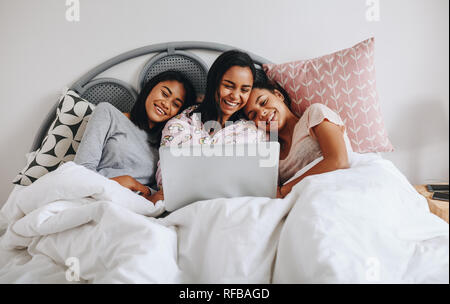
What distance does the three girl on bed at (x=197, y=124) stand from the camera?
1253 mm

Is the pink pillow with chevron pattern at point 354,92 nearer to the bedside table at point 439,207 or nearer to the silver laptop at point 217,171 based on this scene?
the bedside table at point 439,207

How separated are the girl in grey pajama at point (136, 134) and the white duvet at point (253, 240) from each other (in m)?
0.34

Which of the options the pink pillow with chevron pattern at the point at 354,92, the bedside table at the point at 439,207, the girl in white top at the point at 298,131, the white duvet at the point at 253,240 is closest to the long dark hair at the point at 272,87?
the girl in white top at the point at 298,131

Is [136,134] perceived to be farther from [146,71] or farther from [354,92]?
[354,92]

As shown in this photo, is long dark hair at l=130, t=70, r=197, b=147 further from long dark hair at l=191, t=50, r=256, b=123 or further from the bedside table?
the bedside table

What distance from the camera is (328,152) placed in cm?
112

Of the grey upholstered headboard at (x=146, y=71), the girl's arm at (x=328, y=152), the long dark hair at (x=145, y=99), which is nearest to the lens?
the girl's arm at (x=328, y=152)

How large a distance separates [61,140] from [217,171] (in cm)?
99

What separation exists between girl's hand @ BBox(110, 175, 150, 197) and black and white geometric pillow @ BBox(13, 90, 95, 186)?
37 cm

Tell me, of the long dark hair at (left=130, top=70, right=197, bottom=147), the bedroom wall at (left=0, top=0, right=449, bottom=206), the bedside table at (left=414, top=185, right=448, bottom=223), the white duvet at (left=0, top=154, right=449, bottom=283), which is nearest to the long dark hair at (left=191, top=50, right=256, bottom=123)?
the long dark hair at (left=130, top=70, right=197, bottom=147)

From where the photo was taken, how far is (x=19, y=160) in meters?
1.76

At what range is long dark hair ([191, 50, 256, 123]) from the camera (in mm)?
1412

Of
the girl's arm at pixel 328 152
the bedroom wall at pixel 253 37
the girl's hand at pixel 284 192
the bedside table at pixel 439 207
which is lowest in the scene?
the bedside table at pixel 439 207

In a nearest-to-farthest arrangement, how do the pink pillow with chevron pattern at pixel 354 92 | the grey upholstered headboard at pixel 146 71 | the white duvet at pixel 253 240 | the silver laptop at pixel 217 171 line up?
1. the white duvet at pixel 253 240
2. the silver laptop at pixel 217 171
3. the pink pillow with chevron pattern at pixel 354 92
4. the grey upholstered headboard at pixel 146 71
